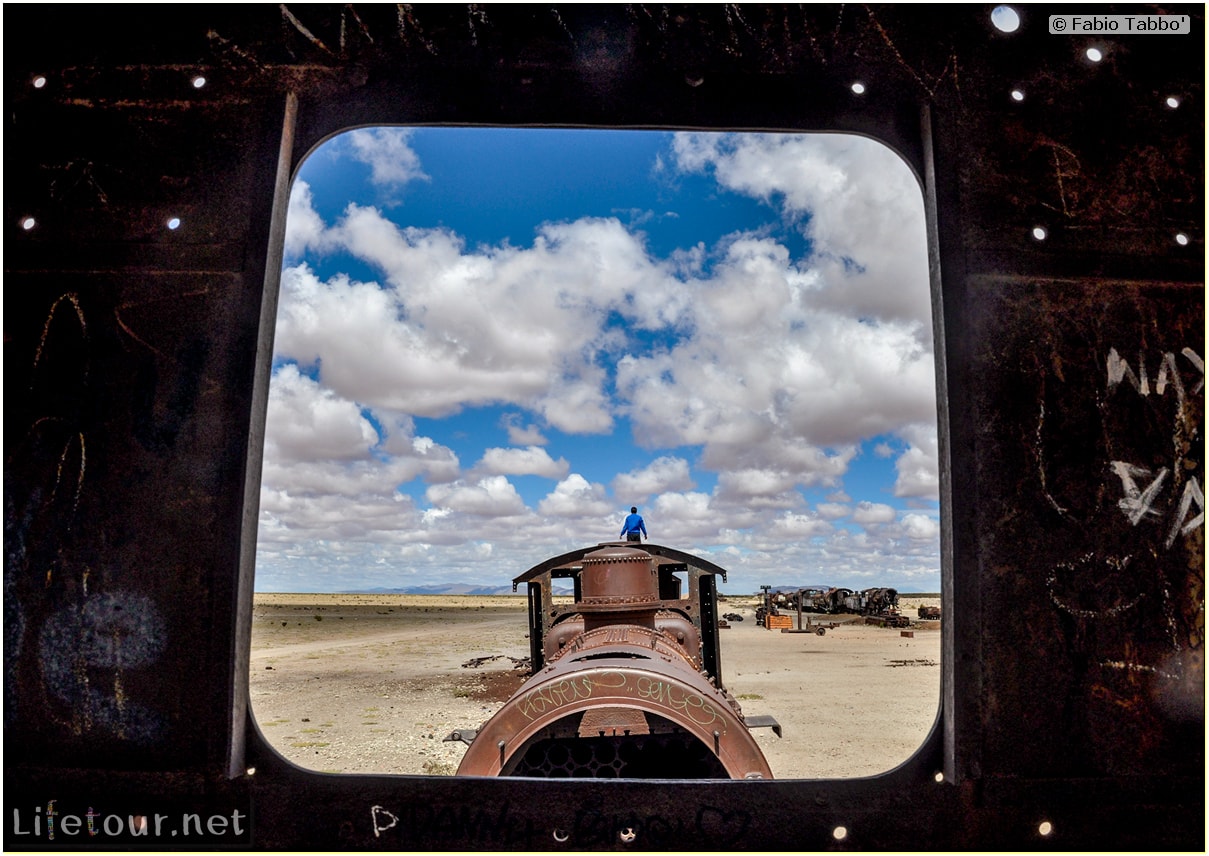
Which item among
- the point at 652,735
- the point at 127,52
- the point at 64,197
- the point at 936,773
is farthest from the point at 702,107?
the point at 652,735

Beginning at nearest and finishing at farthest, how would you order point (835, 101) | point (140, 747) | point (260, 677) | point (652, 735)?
1. point (140, 747)
2. point (835, 101)
3. point (652, 735)
4. point (260, 677)

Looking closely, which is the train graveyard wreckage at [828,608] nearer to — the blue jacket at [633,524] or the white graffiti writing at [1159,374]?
the blue jacket at [633,524]

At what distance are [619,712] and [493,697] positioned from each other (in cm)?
1304

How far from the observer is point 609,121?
2.13m

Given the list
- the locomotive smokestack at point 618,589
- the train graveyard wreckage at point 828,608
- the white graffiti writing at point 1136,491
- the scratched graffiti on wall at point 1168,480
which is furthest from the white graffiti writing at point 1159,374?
the train graveyard wreckage at point 828,608

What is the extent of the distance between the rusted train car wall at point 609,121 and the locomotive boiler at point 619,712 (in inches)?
41.8

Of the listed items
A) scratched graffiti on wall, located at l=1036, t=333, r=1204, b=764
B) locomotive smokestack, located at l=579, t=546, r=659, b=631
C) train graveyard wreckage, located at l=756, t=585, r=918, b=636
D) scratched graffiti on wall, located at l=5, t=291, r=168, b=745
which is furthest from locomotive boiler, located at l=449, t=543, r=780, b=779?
train graveyard wreckage, located at l=756, t=585, r=918, b=636

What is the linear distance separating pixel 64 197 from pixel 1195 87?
3276 millimetres

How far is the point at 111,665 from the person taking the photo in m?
1.83

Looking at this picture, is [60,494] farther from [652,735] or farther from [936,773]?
[652,735]

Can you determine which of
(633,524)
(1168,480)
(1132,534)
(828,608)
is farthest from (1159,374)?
(828,608)

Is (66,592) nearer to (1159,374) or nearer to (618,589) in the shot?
(1159,374)

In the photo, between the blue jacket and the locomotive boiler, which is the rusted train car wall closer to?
the locomotive boiler

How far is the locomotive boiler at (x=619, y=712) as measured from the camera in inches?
114
